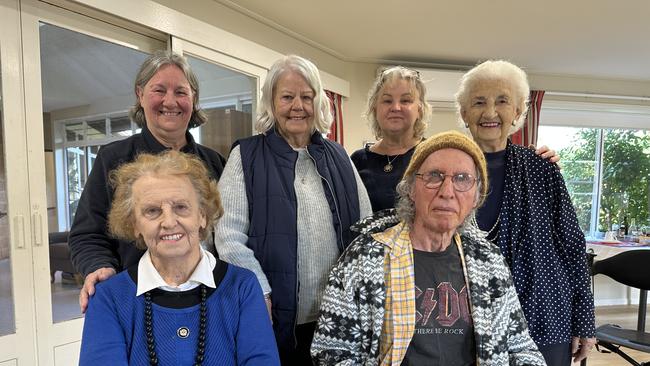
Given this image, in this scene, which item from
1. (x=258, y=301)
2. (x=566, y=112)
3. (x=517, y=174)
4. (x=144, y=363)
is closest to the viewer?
(x=144, y=363)

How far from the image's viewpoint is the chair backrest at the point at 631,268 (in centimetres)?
285

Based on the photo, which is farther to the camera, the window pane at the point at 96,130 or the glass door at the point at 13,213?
the window pane at the point at 96,130

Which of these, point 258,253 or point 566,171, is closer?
point 258,253

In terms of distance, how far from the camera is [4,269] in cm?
196

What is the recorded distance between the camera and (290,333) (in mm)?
1243

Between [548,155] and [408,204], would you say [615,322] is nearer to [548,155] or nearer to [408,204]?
[548,155]

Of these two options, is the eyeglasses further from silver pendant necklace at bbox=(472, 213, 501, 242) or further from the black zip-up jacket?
the black zip-up jacket

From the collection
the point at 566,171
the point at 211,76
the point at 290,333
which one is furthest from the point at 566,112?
the point at 290,333

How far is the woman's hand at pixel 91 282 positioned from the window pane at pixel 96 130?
1.53 m

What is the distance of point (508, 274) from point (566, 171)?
16.3 ft

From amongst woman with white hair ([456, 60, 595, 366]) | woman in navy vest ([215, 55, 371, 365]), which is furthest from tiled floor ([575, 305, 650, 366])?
woman in navy vest ([215, 55, 371, 365])

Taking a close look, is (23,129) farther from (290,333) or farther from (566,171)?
(566,171)

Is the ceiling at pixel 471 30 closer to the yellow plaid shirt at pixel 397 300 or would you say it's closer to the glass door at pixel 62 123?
the glass door at pixel 62 123

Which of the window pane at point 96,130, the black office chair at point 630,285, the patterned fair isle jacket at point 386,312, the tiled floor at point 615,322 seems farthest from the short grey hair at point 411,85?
the tiled floor at point 615,322
